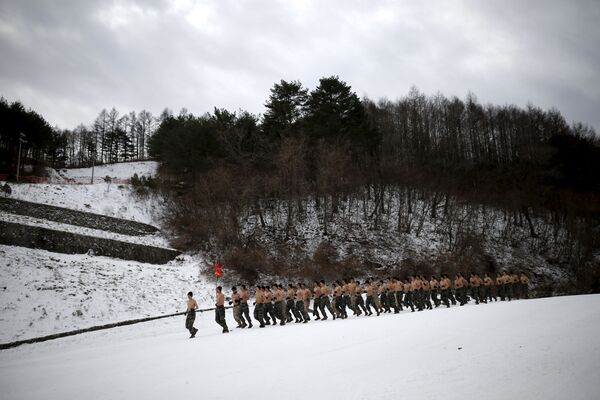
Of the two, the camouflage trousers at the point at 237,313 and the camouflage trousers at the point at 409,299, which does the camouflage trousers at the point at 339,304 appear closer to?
the camouflage trousers at the point at 409,299

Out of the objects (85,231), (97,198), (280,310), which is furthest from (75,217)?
(280,310)

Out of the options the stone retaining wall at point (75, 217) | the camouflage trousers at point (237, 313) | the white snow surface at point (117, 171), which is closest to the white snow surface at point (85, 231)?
the stone retaining wall at point (75, 217)

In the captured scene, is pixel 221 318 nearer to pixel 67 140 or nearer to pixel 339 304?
pixel 339 304

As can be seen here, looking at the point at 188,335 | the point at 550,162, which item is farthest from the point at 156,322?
the point at 550,162

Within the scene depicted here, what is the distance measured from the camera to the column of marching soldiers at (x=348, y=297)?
51.8 ft

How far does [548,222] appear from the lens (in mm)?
45000

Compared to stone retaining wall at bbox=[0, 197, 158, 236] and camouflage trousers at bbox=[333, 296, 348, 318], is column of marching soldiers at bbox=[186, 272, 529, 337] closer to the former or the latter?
camouflage trousers at bbox=[333, 296, 348, 318]

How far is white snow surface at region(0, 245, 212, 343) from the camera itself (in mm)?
17391

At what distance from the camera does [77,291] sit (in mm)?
20141

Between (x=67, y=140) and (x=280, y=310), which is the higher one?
(x=67, y=140)

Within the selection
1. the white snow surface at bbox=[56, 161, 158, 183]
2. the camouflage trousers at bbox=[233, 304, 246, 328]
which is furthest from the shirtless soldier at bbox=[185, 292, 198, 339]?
the white snow surface at bbox=[56, 161, 158, 183]

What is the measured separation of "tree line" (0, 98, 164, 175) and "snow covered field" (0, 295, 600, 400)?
42.7 metres

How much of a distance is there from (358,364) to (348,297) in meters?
10.5

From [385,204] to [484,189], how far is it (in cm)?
1343
